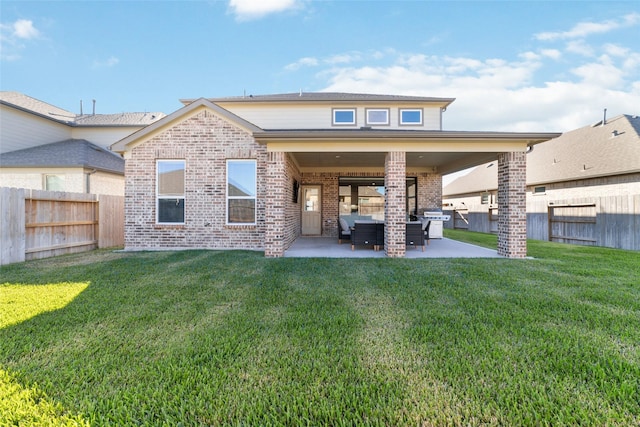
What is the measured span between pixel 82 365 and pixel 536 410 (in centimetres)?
345

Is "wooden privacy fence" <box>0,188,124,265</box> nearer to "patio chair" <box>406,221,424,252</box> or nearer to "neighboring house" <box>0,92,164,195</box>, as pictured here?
"neighboring house" <box>0,92,164,195</box>

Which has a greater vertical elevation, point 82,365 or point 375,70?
point 375,70

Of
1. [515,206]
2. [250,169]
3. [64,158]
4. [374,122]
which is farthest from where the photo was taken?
[64,158]

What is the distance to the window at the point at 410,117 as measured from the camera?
12438 mm

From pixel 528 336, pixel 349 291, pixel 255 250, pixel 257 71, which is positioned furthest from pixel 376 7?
pixel 528 336

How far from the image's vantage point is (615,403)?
6.23 feet

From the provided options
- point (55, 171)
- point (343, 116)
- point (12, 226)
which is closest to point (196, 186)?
point (12, 226)

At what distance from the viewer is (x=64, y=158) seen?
42.4 feet

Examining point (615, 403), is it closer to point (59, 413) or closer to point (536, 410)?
point (536, 410)

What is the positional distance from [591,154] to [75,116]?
29.4 metres

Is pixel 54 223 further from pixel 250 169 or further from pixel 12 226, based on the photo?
pixel 250 169

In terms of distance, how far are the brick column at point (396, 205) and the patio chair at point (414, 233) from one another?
96cm

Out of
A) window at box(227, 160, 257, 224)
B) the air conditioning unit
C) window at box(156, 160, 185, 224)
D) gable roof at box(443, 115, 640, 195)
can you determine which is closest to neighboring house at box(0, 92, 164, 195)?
window at box(156, 160, 185, 224)

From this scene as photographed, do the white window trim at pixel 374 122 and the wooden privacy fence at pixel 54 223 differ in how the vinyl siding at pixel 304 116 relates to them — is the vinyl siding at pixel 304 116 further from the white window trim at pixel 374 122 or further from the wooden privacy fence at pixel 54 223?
the wooden privacy fence at pixel 54 223
